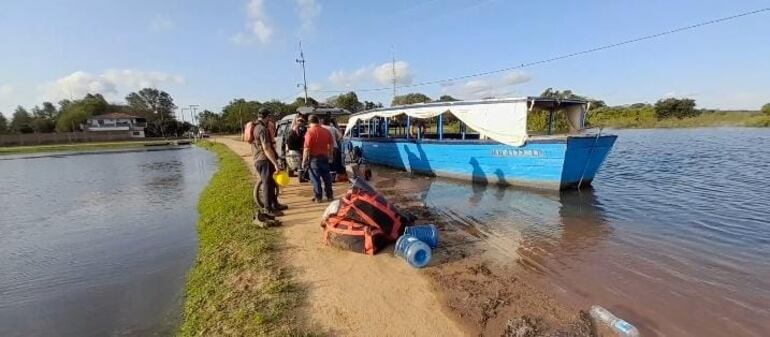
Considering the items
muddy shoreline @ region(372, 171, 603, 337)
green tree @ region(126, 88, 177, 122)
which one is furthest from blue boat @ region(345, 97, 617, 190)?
green tree @ region(126, 88, 177, 122)

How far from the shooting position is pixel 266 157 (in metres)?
7.46

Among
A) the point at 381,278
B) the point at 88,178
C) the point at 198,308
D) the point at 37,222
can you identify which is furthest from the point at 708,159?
the point at 88,178

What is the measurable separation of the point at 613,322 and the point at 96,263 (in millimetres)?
7701

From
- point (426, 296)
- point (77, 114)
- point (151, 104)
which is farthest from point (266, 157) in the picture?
point (151, 104)

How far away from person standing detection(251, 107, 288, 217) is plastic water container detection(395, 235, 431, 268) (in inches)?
119

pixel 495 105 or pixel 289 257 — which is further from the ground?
pixel 495 105

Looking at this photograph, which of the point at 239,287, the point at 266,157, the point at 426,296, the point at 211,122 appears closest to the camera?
the point at 426,296

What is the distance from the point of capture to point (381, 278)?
4.82 m

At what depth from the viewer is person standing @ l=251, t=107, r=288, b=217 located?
7.25 meters

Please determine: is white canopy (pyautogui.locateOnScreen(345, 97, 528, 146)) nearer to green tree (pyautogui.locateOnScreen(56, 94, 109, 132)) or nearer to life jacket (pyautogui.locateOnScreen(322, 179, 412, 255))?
life jacket (pyautogui.locateOnScreen(322, 179, 412, 255))

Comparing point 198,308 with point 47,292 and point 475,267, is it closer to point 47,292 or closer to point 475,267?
point 47,292

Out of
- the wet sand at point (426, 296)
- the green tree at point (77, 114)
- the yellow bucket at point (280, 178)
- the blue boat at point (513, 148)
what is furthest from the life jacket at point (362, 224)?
the green tree at point (77, 114)

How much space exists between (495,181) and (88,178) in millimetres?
20121

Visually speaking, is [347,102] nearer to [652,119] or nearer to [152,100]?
[652,119]
